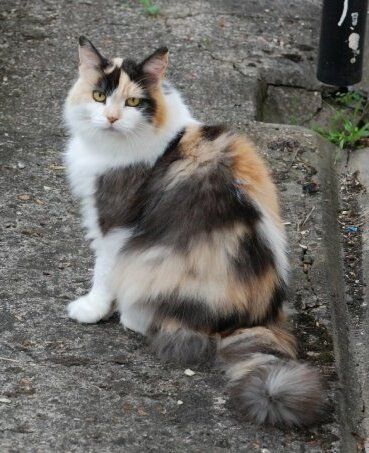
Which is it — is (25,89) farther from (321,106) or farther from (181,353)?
(181,353)

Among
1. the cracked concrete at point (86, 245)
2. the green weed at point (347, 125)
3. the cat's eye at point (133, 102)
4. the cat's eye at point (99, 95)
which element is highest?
the cat's eye at point (99, 95)

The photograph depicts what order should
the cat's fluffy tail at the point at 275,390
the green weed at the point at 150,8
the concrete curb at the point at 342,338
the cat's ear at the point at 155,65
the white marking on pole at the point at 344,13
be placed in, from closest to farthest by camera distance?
the cat's fluffy tail at the point at 275,390 → the concrete curb at the point at 342,338 → the cat's ear at the point at 155,65 → the white marking on pole at the point at 344,13 → the green weed at the point at 150,8

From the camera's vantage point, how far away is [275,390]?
2791 mm

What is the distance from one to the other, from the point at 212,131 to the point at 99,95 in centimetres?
46

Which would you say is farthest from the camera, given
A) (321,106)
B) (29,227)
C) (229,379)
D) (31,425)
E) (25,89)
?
(321,106)

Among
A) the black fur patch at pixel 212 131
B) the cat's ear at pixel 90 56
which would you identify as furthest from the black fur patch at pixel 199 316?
the cat's ear at pixel 90 56

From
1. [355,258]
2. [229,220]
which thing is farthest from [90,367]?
[355,258]

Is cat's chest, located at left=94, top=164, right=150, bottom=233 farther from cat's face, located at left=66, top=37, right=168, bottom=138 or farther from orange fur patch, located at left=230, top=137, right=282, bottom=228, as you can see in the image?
orange fur patch, located at left=230, top=137, right=282, bottom=228

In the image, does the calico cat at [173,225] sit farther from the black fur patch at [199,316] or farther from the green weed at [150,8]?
the green weed at [150,8]

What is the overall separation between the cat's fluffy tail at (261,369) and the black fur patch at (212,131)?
747 millimetres

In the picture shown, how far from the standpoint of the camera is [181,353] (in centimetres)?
321

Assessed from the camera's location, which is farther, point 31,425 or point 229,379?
point 229,379

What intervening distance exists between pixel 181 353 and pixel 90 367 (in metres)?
0.33

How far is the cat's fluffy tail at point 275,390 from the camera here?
110 inches
